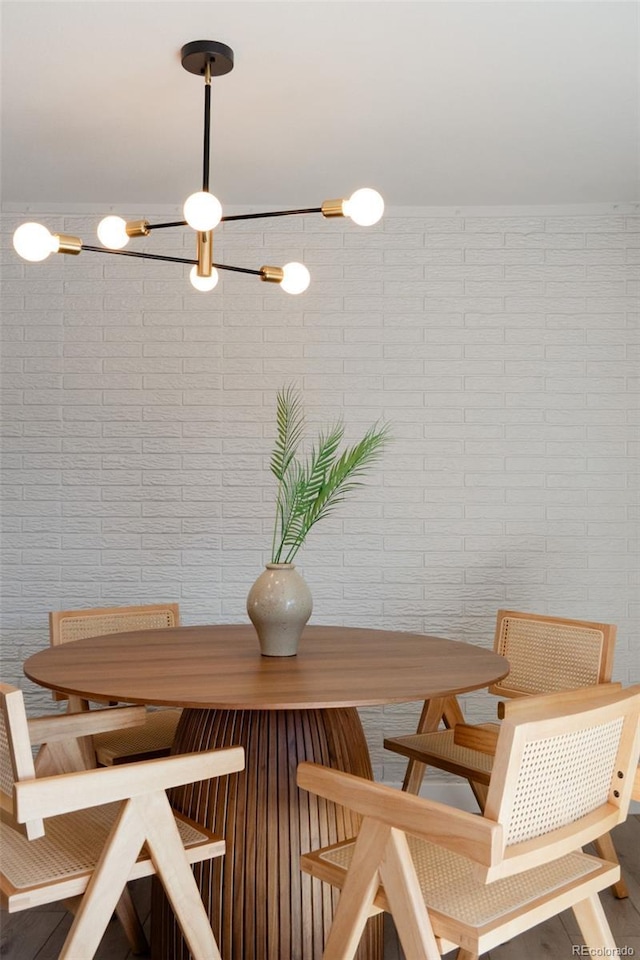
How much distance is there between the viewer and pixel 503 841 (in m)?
1.33

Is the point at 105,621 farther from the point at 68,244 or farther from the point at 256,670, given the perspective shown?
the point at 68,244

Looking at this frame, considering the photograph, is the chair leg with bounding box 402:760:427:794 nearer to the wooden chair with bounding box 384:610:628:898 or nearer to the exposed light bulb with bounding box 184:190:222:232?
the wooden chair with bounding box 384:610:628:898

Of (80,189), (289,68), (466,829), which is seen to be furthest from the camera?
(80,189)

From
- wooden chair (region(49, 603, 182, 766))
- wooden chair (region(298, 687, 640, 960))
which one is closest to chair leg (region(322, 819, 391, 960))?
wooden chair (region(298, 687, 640, 960))

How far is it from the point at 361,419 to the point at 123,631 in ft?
4.34

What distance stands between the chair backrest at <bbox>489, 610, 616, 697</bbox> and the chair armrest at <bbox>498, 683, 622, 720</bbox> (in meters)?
0.31

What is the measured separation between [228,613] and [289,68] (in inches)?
81.4

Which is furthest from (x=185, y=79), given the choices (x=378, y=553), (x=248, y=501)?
(x=378, y=553)

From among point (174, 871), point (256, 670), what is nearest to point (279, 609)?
point (256, 670)

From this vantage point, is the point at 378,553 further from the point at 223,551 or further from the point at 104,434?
the point at 104,434

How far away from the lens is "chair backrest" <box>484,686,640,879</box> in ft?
4.37

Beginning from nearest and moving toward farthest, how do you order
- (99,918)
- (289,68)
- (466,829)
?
1. (466,829)
2. (99,918)
3. (289,68)

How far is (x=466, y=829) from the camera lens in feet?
4.43

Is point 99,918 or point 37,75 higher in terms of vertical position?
point 37,75
